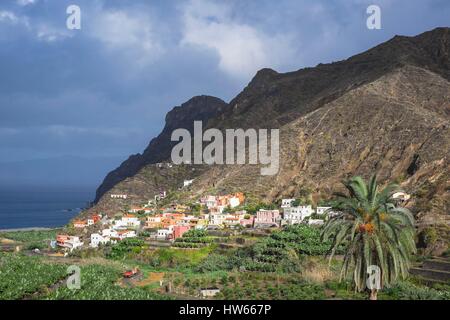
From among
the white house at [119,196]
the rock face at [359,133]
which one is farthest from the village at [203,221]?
the white house at [119,196]

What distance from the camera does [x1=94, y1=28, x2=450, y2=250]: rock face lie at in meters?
75.4

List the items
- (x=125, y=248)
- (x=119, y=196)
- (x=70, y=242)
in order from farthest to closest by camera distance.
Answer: (x=119, y=196)
(x=70, y=242)
(x=125, y=248)

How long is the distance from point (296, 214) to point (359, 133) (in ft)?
101

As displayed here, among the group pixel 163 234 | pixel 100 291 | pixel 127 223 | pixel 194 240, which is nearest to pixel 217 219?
pixel 163 234

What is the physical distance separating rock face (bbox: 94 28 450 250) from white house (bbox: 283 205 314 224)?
42.9 ft

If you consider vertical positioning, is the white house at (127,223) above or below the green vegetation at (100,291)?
above

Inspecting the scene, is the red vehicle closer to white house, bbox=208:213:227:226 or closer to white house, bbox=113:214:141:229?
white house, bbox=208:213:227:226

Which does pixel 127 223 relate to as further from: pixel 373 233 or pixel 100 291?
pixel 373 233

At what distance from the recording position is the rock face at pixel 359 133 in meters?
75.4

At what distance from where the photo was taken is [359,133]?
9050cm

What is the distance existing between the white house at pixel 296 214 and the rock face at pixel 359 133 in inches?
515

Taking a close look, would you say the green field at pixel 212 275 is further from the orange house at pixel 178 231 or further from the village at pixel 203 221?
the village at pixel 203 221

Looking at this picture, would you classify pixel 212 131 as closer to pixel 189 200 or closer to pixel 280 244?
pixel 189 200

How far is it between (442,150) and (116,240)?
1788 inches
